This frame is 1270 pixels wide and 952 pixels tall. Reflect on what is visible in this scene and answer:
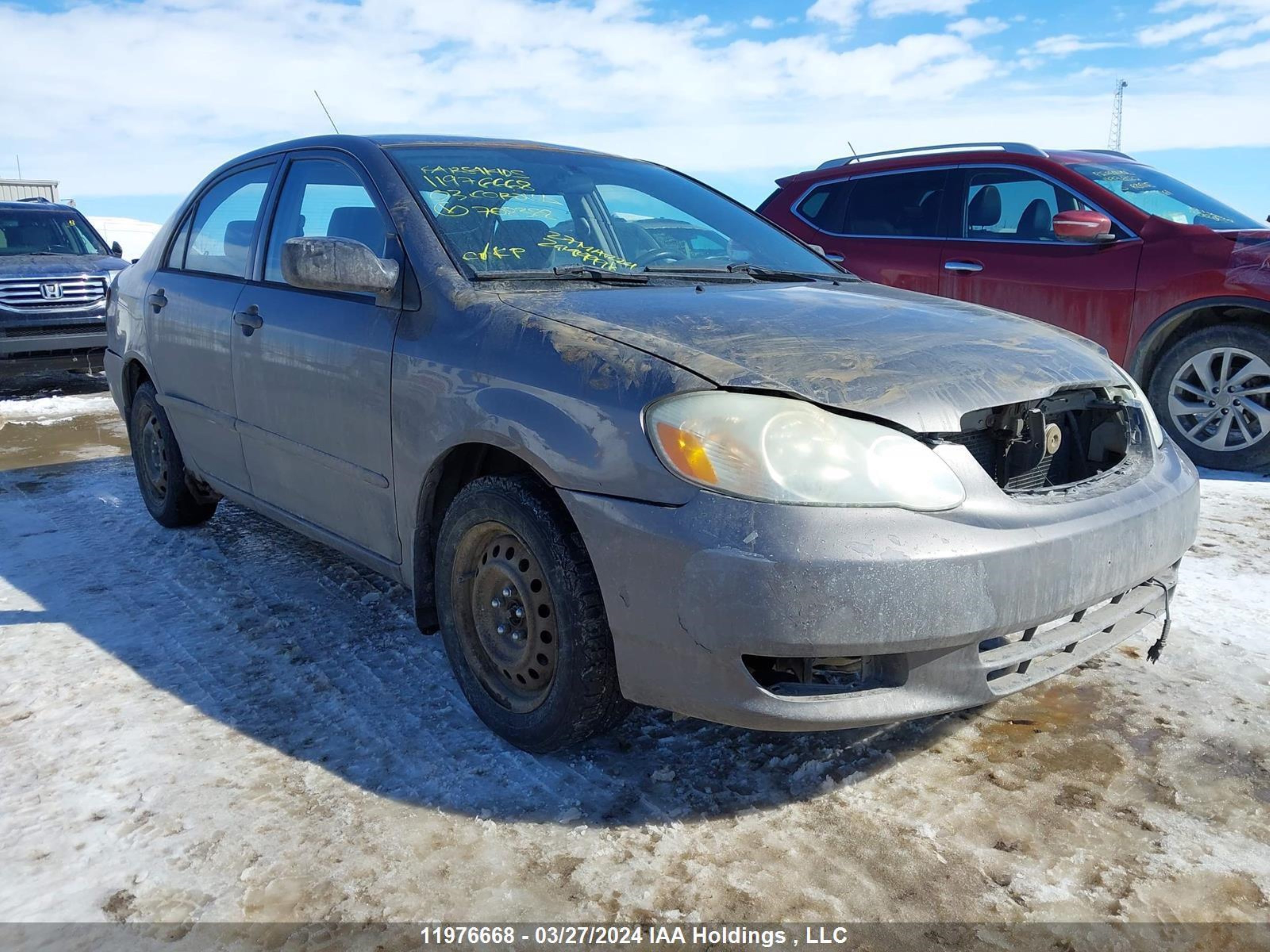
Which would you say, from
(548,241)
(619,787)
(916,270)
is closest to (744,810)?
(619,787)

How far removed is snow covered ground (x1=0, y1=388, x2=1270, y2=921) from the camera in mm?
2152

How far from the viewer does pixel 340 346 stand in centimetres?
316

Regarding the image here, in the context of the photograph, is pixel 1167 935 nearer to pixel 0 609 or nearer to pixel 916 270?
pixel 0 609

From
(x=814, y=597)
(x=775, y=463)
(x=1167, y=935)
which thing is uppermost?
(x=775, y=463)

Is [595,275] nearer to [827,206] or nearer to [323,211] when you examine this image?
[323,211]

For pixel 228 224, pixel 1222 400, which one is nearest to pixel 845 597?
pixel 228 224

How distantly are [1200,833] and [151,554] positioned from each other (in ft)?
12.9

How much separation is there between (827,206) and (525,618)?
5313mm

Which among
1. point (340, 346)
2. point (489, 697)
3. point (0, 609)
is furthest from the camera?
point (0, 609)

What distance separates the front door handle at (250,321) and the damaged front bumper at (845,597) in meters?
1.76

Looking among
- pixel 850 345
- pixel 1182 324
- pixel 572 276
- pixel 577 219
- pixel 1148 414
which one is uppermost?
pixel 577 219

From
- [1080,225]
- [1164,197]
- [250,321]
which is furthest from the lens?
[1164,197]

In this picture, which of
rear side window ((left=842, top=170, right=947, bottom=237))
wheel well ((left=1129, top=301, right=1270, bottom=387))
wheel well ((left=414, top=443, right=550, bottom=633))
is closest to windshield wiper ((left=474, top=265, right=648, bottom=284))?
wheel well ((left=414, top=443, right=550, bottom=633))

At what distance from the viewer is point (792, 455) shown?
2.20 metres
